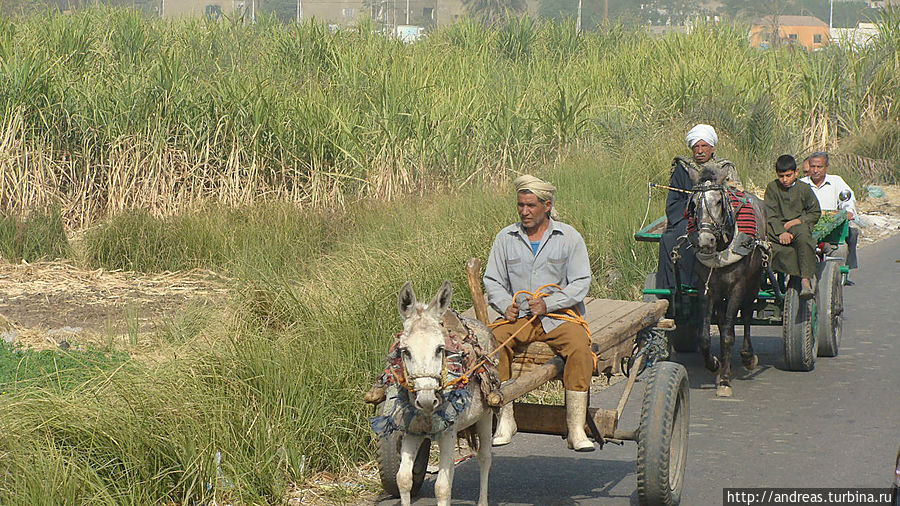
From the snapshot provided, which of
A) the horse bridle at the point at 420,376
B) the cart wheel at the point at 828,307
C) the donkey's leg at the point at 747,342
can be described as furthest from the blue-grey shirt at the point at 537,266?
the cart wheel at the point at 828,307

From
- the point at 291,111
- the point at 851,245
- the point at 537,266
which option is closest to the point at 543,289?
the point at 537,266

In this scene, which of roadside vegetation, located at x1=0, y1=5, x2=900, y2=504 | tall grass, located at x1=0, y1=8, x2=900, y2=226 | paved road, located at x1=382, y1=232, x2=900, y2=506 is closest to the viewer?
roadside vegetation, located at x1=0, y1=5, x2=900, y2=504

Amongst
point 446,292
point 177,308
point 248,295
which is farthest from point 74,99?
point 446,292

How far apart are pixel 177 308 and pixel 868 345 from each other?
6.64m

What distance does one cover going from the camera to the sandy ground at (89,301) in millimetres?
10180

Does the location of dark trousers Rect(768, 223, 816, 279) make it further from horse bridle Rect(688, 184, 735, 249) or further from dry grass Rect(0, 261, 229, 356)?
dry grass Rect(0, 261, 229, 356)

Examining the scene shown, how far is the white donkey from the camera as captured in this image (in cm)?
510

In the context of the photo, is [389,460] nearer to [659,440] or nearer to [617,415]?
[617,415]

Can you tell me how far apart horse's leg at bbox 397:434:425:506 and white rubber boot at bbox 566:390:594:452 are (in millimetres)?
970

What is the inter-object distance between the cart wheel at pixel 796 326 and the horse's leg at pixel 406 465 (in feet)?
17.1

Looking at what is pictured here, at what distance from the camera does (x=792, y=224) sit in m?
9.84

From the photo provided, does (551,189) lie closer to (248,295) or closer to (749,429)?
(749,429)

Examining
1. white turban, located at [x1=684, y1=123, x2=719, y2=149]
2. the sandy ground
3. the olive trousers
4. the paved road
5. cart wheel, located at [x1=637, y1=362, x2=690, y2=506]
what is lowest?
the paved road

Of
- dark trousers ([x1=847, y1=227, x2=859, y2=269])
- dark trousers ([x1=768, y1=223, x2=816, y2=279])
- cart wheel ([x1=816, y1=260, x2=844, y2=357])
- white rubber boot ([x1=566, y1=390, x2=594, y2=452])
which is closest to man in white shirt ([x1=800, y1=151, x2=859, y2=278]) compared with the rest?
dark trousers ([x1=847, y1=227, x2=859, y2=269])
